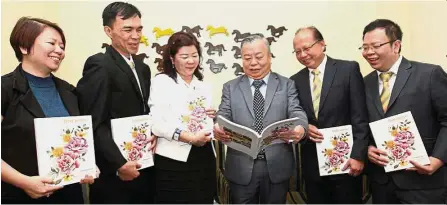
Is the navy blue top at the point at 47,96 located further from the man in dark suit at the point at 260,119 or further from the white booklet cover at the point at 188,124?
the man in dark suit at the point at 260,119

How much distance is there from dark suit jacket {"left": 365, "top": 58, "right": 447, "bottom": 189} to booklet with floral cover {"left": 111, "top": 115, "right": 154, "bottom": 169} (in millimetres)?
1491

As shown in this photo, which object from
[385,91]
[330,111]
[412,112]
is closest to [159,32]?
[330,111]

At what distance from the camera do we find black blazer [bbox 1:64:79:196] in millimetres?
1887

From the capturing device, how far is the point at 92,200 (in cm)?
239

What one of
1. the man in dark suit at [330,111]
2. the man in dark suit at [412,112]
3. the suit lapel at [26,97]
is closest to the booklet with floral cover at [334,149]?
the man in dark suit at [330,111]

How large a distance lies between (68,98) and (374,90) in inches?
75.8

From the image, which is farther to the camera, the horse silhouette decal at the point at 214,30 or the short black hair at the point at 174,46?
the horse silhouette decal at the point at 214,30

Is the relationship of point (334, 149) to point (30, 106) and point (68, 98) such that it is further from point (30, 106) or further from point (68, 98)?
point (30, 106)

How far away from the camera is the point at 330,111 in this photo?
2512 mm

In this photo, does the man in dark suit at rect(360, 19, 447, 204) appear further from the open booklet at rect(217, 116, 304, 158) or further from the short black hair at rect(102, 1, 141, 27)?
the short black hair at rect(102, 1, 141, 27)

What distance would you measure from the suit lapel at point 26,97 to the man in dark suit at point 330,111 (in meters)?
1.64

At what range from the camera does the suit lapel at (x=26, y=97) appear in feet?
6.31

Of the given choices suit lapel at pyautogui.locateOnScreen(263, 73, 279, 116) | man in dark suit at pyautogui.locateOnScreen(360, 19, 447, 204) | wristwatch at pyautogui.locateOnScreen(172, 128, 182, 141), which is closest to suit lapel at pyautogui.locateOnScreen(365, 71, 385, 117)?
man in dark suit at pyautogui.locateOnScreen(360, 19, 447, 204)

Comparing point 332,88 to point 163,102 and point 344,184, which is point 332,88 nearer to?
point 344,184
